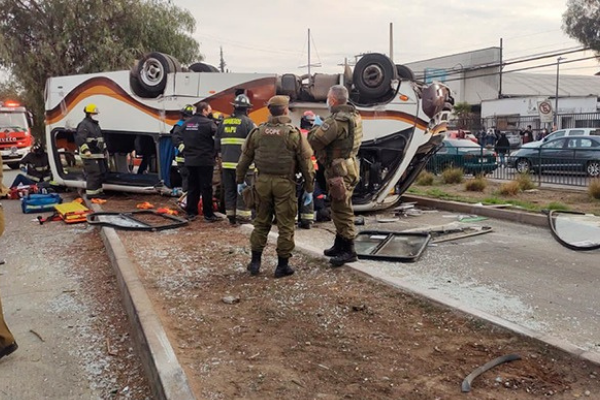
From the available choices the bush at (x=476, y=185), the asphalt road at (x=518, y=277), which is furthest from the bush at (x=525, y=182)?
the asphalt road at (x=518, y=277)

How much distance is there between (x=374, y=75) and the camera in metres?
8.83

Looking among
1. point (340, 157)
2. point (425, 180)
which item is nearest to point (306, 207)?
point (340, 157)

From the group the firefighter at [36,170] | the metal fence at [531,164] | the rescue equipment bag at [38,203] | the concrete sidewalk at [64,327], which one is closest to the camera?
the concrete sidewalk at [64,327]

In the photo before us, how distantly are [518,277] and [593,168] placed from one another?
8.29 m

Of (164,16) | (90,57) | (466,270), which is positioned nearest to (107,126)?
(466,270)

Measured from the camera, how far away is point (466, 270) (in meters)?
5.74

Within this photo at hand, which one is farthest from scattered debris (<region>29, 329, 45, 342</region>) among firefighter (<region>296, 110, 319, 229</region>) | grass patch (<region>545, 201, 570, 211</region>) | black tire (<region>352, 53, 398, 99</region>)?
grass patch (<region>545, 201, 570, 211</region>)

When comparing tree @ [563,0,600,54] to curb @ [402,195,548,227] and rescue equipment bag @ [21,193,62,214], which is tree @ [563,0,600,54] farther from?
rescue equipment bag @ [21,193,62,214]

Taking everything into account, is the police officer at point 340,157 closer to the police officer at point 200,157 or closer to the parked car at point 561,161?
the police officer at point 200,157

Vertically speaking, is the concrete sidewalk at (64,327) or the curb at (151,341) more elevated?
the curb at (151,341)

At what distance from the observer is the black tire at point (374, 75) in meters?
8.77

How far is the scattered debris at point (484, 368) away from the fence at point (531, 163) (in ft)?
31.1

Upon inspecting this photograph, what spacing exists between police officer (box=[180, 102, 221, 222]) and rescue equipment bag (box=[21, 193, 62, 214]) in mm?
3624

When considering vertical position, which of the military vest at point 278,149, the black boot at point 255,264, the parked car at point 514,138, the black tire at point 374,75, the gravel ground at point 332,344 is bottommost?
the gravel ground at point 332,344
